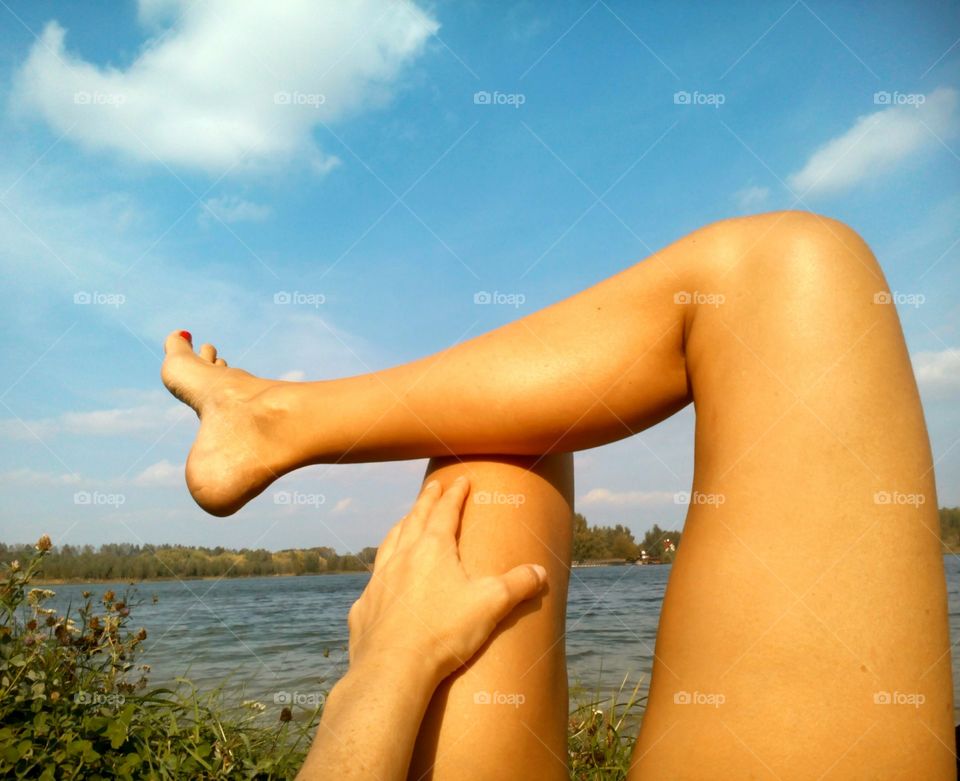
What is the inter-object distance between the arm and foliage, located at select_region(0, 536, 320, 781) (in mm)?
1214

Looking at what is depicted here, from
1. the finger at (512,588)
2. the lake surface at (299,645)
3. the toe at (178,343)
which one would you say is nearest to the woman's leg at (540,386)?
the finger at (512,588)

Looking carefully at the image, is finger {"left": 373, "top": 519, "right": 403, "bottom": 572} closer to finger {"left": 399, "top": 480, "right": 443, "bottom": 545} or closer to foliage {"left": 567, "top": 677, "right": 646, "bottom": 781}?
finger {"left": 399, "top": 480, "right": 443, "bottom": 545}

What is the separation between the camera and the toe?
2.75 metres

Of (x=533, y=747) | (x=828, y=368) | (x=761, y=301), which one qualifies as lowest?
(x=533, y=747)

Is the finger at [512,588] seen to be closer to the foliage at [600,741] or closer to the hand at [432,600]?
the hand at [432,600]

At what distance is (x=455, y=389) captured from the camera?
5.00 feet

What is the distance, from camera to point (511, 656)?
1437 millimetres

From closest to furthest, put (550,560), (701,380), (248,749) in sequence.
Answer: (701,380) < (550,560) < (248,749)

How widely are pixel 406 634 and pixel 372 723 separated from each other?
19cm

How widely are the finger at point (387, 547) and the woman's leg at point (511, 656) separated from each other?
0.51 ft

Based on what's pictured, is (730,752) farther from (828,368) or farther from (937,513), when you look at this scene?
(828,368)

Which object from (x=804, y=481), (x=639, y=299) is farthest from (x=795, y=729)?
(x=639, y=299)

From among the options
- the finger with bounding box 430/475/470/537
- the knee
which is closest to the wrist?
the finger with bounding box 430/475/470/537

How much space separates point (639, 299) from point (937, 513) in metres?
0.61
